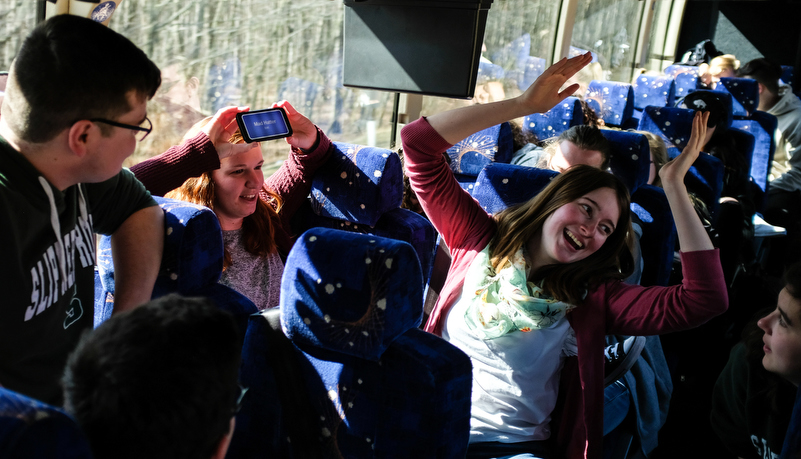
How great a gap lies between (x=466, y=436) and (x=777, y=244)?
151 inches

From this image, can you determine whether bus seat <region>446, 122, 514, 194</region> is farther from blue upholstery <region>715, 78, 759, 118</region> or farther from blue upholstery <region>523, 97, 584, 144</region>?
blue upholstery <region>715, 78, 759, 118</region>

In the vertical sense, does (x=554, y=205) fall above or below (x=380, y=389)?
above

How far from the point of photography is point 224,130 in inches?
67.4

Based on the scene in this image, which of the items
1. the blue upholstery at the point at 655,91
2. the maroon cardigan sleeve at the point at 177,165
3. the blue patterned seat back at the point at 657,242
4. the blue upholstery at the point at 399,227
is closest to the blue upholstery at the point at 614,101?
the blue upholstery at the point at 655,91

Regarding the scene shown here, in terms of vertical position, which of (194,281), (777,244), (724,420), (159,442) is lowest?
(777,244)

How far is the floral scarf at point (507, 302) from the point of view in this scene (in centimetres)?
134

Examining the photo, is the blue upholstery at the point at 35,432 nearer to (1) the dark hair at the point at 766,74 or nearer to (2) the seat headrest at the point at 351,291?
(2) the seat headrest at the point at 351,291

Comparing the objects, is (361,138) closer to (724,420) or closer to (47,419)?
(724,420)

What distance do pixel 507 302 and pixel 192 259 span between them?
0.67 metres

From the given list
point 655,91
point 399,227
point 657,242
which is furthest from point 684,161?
point 655,91

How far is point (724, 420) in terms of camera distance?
146 centimetres

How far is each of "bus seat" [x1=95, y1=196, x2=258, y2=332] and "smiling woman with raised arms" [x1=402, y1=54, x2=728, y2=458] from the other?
50cm

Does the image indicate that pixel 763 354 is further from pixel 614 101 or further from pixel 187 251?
pixel 614 101

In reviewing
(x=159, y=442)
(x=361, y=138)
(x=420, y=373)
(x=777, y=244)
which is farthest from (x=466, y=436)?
(x=777, y=244)
